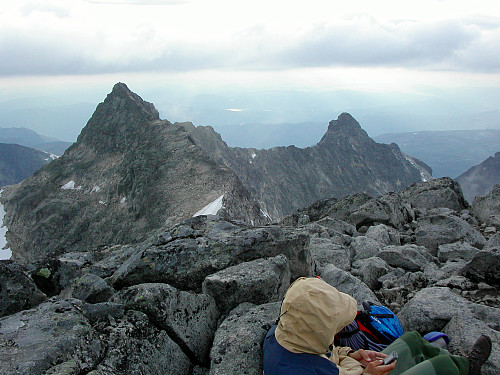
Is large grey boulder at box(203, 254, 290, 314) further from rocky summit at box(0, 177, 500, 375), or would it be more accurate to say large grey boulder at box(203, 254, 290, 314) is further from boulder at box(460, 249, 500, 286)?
boulder at box(460, 249, 500, 286)

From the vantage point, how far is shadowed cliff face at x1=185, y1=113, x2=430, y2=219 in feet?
404

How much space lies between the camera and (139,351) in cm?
575

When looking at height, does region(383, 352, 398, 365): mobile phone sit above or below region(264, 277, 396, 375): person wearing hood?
below

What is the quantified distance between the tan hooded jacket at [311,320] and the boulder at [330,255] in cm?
641

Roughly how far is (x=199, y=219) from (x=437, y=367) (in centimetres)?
847

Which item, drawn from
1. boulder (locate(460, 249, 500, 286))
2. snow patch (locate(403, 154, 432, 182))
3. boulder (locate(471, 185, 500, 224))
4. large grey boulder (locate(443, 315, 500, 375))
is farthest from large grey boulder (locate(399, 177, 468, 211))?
snow patch (locate(403, 154, 432, 182))

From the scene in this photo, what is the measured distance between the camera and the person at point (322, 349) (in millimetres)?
5020

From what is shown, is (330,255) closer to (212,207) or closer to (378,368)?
(378,368)

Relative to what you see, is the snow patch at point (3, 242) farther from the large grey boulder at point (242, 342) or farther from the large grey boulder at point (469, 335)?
the large grey boulder at point (469, 335)

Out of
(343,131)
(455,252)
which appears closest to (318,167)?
(343,131)

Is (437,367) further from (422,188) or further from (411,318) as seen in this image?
(422,188)

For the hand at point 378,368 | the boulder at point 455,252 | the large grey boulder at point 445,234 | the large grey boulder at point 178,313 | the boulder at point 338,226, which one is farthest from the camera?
the boulder at point 338,226

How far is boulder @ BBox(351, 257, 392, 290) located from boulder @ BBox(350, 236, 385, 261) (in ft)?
5.42

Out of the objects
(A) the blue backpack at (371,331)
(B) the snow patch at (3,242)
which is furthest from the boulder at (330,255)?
(B) the snow patch at (3,242)
